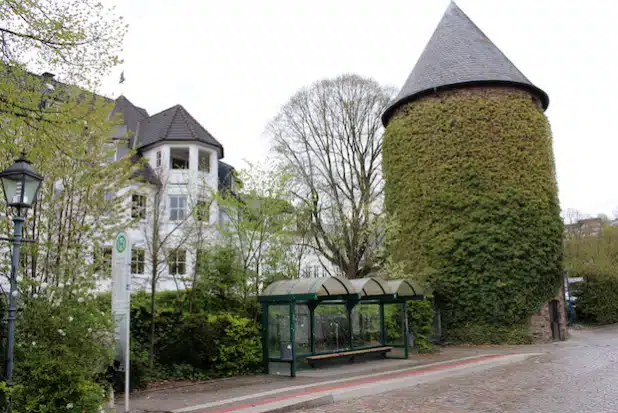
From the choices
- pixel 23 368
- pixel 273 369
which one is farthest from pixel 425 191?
pixel 23 368

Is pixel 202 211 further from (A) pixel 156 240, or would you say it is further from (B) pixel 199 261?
(A) pixel 156 240

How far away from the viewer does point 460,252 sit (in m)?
23.8

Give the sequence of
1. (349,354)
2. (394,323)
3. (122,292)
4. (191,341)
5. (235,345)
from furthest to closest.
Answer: (394,323) → (349,354) → (235,345) → (191,341) → (122,292)

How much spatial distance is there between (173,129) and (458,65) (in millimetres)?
15288

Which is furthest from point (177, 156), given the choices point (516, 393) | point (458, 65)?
point (516, 393)

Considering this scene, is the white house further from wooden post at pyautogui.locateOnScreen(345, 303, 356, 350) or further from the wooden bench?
the wooden bench

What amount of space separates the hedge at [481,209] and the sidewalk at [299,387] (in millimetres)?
6265

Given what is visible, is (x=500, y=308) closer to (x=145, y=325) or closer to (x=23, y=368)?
(x=145, y=325)

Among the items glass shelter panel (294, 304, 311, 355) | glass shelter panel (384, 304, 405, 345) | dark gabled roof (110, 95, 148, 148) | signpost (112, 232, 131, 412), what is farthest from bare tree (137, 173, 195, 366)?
dark gabled roof (110, 95, 148, 148)

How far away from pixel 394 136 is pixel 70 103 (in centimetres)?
1958

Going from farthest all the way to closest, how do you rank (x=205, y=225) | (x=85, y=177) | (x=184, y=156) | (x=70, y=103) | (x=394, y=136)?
(x=184, y=156)
(x=394, y=136)
(x=205, y=225)
(x=85, y=177)
(x=70, y=103)

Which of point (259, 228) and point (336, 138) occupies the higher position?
point (336, 138)

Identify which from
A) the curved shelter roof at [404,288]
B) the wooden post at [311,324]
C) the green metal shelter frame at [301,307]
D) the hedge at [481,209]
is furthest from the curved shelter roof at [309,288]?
the hedge at [481,209]

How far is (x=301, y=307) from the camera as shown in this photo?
618 inches
